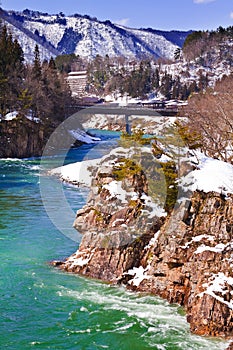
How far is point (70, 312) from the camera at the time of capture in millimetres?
12172

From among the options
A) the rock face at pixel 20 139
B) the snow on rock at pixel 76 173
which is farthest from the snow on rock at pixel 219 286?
the rock face at pixel 20 139

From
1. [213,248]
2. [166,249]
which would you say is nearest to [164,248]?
[166,249]

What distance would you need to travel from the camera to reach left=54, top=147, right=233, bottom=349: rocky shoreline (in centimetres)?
1155

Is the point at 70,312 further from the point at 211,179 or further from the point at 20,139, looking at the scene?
the point at 20,139

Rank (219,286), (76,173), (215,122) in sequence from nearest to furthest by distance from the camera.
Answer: (219,286) → (215,122) → (76,173)

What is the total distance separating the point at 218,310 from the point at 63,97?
1927 inches

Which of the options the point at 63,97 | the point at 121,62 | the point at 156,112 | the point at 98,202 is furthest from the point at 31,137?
the point at 121,62

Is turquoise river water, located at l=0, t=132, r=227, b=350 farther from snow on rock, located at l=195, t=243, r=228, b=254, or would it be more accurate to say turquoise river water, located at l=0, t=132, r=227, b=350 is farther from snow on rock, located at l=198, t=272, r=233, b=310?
snow on rock, located at l=195, t=243, r=228, b=254

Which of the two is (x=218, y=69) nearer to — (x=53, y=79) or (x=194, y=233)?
(x=53, y=79)

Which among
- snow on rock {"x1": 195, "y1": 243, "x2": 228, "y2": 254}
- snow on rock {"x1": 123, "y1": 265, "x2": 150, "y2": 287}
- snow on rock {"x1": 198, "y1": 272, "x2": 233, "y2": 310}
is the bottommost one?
snow on rock {"x1": 123, "y1": 265, "x2": 150, "y2": 287}

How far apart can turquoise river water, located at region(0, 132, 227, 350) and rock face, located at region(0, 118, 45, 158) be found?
2723cm

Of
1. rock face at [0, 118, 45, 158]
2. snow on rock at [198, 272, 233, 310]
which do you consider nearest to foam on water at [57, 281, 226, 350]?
snow on rock at [198, 272, 233, 310]

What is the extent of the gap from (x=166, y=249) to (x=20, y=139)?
3279 cm

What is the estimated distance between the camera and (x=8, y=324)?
11578 mm
